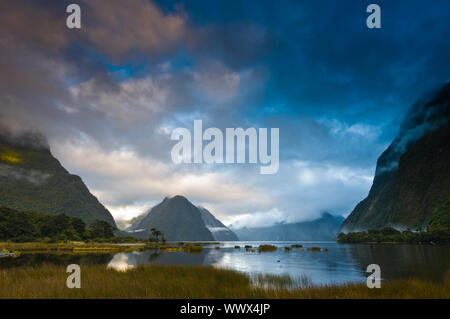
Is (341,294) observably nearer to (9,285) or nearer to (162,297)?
(162,297)

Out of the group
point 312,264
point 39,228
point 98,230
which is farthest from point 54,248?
point 312,264

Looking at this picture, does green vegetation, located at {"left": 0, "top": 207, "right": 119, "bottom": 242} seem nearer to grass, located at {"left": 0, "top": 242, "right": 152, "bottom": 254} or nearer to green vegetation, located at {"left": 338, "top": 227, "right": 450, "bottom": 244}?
grass, located at {"left": 0, "top": 242, "right": 152, "bottom": 254}

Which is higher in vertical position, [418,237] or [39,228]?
[39,228]

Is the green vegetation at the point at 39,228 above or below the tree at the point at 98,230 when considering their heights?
above
